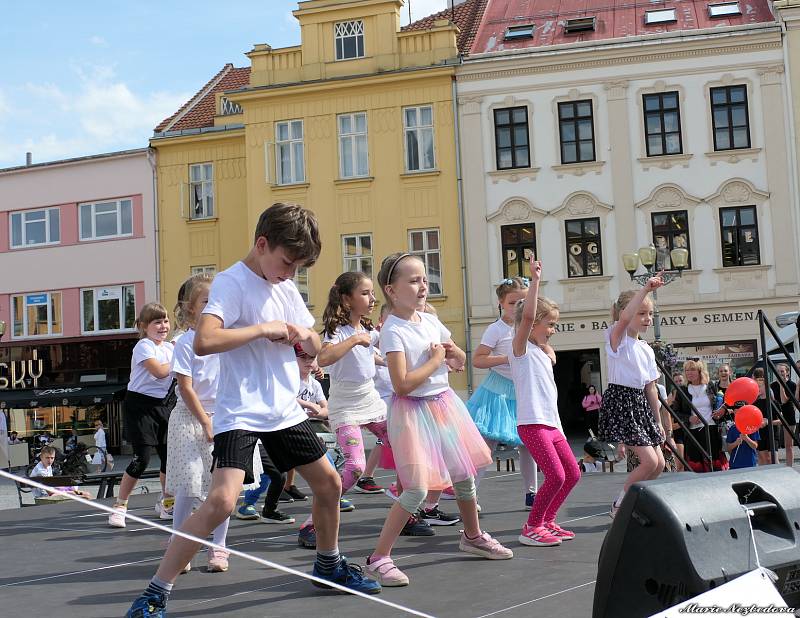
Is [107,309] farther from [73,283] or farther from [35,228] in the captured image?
[35,228]

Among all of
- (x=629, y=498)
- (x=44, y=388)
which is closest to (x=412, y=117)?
(x=44, y=388)

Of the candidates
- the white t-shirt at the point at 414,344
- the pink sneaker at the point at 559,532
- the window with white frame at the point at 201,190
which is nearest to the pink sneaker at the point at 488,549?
the pink sneaker at the point at 559,532

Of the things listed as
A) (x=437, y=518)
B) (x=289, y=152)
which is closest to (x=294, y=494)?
(x=437, y=518)

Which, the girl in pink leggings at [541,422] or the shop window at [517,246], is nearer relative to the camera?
the girl in pink leggings at [541,422]

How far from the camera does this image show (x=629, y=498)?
127 inches

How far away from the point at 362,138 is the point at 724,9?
35.7 feet

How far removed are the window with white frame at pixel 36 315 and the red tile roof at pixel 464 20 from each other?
1496 centimetres

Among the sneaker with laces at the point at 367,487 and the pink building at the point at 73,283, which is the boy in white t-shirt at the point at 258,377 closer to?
the sneaker with laces at the point at 367,487

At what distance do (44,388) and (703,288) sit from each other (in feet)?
70.2

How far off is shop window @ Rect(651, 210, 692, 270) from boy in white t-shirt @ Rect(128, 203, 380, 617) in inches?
969

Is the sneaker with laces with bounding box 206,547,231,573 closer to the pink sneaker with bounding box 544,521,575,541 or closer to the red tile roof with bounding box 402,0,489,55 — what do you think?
the pink sneaker with bounding box 544,521,575,541

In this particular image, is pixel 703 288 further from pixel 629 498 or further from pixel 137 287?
pixel 629 498

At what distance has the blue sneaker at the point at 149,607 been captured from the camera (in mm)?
4406

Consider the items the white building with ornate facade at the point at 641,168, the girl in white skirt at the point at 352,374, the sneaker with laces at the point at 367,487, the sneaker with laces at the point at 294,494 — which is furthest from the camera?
the white building with ornate facade at the point at 641,168
